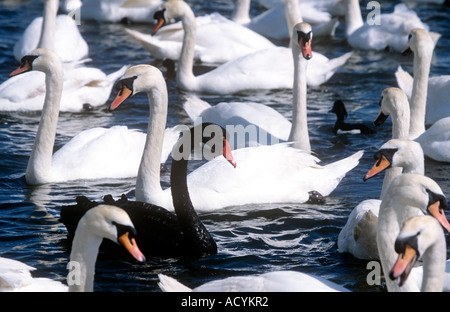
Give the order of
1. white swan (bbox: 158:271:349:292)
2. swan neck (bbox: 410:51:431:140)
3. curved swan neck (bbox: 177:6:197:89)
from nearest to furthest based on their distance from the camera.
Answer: white swan (bbox: 158:271:349:292) < swan neck (bbox: 410:51:431:140) < curved swan neck (bbox: 177:6:197:89)

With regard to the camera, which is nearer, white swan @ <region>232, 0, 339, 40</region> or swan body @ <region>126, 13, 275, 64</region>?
swan body @ <region>126, 13, 275, 64</region>

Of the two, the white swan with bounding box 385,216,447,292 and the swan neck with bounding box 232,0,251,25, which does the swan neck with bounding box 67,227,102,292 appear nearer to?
the white swan with bounding box 385,216,447,292

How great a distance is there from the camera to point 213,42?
15.4 m

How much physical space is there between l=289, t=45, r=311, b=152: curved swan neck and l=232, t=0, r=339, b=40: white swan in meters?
5.93

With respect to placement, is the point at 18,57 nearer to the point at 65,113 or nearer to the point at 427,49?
the point at 65,113

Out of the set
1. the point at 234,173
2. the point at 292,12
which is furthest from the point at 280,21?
the point at 234,173

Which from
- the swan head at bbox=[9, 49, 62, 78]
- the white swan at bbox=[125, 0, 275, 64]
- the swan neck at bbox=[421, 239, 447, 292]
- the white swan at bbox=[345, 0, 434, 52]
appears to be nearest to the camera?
the swan neck at bbox=[421, 239, 447, 292]

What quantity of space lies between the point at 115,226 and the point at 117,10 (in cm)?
→ 1264

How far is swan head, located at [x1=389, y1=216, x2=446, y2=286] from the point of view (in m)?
5.40

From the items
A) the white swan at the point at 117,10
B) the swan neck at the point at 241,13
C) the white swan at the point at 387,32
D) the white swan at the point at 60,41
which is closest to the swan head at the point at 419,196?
the white swan at the point at 60,41

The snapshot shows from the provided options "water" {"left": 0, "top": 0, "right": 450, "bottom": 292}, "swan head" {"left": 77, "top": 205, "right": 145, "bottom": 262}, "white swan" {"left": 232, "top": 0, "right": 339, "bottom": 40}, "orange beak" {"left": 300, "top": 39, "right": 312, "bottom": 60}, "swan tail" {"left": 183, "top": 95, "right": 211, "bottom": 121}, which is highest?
"orange beak" {"left": 300, "top": 39, "right": 312, "bottom": 60}

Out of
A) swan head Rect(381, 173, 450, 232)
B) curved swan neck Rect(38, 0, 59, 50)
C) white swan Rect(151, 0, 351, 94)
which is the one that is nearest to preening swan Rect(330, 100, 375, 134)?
white swan Rect(151, 0, 351, 94)

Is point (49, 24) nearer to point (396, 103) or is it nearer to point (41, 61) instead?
point (41, 61)

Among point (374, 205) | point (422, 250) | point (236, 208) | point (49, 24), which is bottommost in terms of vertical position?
point (236, 208)
